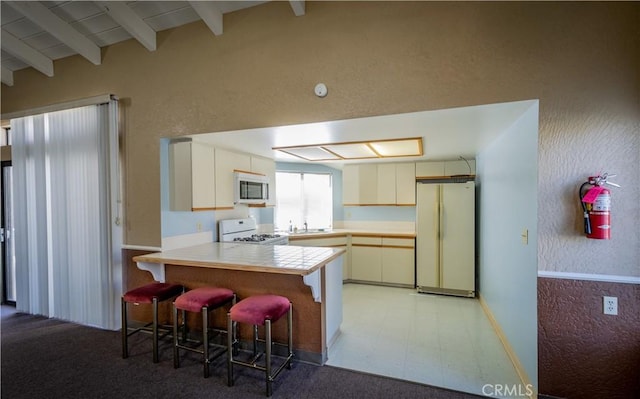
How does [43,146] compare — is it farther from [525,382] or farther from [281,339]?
[525,382]

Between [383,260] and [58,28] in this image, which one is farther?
[383,260]

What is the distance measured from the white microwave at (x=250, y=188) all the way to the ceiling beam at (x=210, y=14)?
5.31 ft

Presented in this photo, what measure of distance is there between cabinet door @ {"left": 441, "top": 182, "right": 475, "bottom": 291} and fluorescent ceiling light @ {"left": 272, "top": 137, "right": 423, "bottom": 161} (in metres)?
0.88

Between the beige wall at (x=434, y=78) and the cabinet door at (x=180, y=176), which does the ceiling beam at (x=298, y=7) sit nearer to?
the beige wall at (x=434, y=78)

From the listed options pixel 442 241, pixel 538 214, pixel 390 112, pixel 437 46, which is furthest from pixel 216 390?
pixel 442 241

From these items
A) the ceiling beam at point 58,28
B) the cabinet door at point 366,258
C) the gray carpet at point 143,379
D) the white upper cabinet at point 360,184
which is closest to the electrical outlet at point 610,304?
the gray carpet at point 143,379

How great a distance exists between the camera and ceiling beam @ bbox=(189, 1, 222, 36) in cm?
244

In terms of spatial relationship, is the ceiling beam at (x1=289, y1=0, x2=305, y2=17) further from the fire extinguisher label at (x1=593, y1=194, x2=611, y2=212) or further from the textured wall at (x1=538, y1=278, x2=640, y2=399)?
the textured wall at (x1=538, y1=278, x2=640, y2=399)

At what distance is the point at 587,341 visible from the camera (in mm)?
1841

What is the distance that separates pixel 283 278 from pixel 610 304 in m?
2.34

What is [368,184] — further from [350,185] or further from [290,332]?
[290,332]

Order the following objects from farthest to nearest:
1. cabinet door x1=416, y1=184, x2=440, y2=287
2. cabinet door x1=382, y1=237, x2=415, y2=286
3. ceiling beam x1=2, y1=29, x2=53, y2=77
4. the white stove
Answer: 1. cabinet door x1=382, y1=237, x2=415, y2=286
2. cabinet door x1=416, y1=184, x2=440, y2=287
3. the white stove
4. ceiling beam x1=2, y1=29, x2=53, y2=77

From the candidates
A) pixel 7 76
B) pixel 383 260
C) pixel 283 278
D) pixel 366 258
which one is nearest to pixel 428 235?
pixel 383 260

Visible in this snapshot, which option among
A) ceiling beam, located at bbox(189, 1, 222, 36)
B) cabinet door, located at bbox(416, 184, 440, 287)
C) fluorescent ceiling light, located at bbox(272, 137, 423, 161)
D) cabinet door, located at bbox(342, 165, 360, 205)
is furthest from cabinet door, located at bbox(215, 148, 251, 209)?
cabinet door, located at bbox(416, 184, 440, 287)
